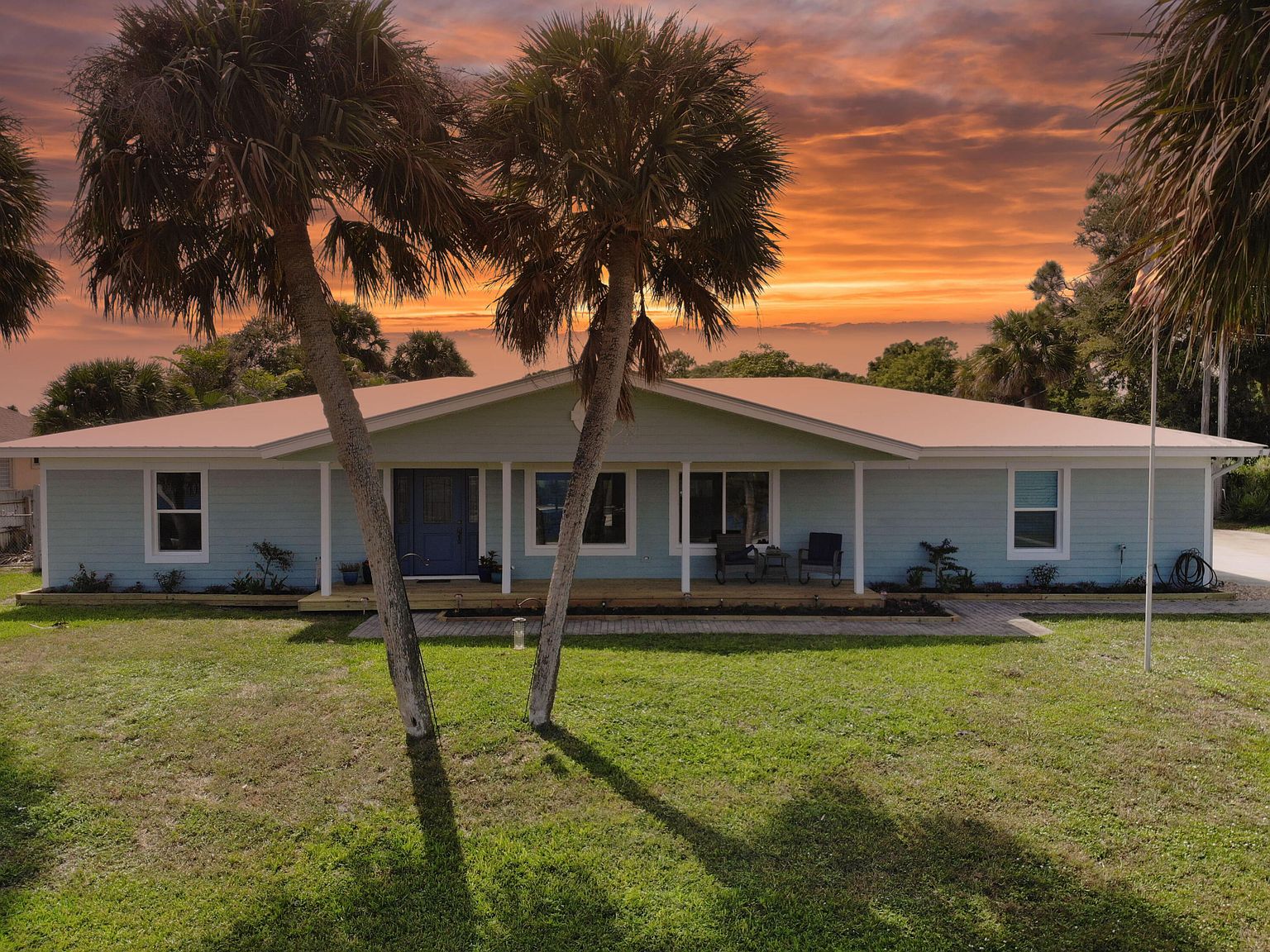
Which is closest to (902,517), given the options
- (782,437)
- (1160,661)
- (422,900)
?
(782,437)

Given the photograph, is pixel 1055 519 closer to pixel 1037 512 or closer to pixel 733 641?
pixel 1037 512

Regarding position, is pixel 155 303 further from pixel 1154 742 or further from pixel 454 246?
pixel 1154 742

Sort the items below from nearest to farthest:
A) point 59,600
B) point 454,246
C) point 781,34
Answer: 1. point 454,246
2. point 781,34
3. point 59,600

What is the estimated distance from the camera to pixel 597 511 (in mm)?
14602

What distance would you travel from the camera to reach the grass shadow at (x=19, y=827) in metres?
5.02

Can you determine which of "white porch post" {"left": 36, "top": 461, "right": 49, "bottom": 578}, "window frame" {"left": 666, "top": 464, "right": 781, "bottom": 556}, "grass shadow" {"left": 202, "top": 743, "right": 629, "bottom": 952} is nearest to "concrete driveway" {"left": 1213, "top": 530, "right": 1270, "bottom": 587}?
"window frame" {"left": 666, "top": 464, "right": 781, "bottom": 556}

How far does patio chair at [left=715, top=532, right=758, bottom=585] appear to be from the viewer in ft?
46.0

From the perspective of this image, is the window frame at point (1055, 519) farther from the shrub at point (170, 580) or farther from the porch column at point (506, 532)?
the shrub at point (170, 580)

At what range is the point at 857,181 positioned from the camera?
1276 centimetres

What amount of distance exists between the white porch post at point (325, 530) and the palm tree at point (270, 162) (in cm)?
547

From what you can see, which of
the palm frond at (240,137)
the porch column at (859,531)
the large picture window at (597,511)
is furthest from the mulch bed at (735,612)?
the palm frond at (240,137)

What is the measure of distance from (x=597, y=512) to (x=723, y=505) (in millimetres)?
2305

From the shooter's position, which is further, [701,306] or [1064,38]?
[1064,38]

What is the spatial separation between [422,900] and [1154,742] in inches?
251
